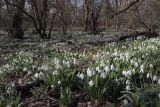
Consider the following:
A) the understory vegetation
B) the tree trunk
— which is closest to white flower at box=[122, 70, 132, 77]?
the understory vegetation

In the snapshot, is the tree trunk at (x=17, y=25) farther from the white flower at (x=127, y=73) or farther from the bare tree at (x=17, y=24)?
the white flower at (x=127, y=73)

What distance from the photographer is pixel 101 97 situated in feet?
16.2

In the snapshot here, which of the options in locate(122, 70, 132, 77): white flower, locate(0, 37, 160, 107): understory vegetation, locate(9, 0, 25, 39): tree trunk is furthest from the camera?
locate(9, 0, 25, 39): tree trunk

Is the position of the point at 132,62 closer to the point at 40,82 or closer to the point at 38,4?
the point at 40,82

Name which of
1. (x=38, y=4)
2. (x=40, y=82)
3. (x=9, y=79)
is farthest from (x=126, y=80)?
(x=38, y=4)

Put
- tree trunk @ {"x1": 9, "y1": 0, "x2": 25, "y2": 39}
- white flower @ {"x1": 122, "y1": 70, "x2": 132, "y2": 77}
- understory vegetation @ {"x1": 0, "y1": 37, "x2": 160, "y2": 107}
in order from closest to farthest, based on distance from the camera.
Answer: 1. understory vegetation @ {"x1": 0, "y1": 37, "x2": 160, "y2": 107}
2. white flower @ {"x1": 122, "y1": 70, "x2": 132, "y2": 77}
3. tree trunk @ {"x1": 9, "y1": 0, "x2": 25, "y2": 39}

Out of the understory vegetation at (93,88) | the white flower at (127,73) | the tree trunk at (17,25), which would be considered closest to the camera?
the understory vegetation at (93,88)

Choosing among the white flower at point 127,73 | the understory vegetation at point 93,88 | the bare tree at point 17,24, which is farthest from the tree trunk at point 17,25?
the white flower at point 127,73

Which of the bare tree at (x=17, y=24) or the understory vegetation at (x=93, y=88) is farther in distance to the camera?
the bare tree at (x=17, y=24)

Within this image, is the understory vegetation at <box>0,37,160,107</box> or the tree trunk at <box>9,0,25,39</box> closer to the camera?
the understory vegetation at <box>0,37,160,107</box>

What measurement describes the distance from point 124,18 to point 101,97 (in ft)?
109

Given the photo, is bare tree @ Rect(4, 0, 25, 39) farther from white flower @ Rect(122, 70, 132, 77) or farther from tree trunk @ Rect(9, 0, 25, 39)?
white flower @ Rect(122, 70, 132, 77)

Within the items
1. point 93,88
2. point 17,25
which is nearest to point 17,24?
point 17,25

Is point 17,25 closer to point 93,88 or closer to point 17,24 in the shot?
point 17,24
